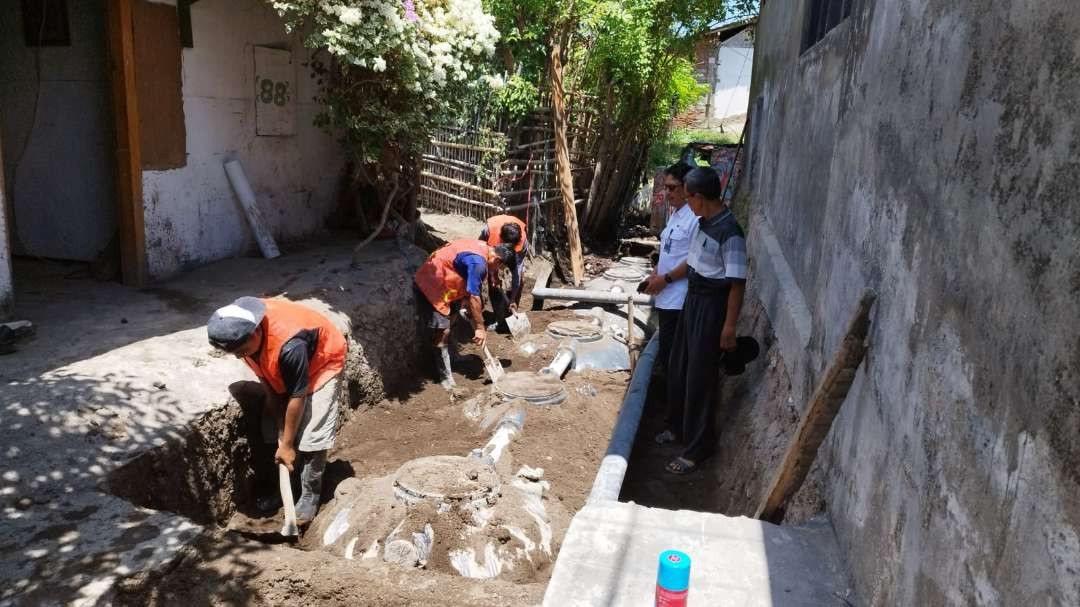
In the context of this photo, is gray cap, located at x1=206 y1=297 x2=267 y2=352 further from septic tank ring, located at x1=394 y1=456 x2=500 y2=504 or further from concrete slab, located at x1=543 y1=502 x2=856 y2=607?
concrete slab, located at x1=543 y1=502 x2=856 y2=607

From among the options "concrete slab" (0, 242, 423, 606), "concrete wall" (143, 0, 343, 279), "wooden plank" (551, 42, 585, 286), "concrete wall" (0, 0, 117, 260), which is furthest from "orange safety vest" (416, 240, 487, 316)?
"wooden plank" (551, 42, 585, 286)

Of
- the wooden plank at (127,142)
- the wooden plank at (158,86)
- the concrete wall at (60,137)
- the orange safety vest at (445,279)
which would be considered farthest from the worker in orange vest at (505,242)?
the concrete wall at (60,137)

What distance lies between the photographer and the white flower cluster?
644cm

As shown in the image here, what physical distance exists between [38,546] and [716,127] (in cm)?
2688

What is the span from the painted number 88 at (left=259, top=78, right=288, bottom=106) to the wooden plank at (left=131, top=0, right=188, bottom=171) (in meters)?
1.13

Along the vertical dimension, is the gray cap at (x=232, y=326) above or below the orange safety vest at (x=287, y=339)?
above

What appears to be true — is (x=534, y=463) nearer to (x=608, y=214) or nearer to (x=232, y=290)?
(x=232, y=290)

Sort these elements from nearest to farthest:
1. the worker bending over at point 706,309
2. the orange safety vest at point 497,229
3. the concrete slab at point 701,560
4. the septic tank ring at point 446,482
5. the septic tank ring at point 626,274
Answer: the concrete slab at point 701,560 → the septic tank ring at point 446,482 → the worker bending over at point 706,309 → the orange safety vest at point 497,229 → the septic tank ring at point 626,274

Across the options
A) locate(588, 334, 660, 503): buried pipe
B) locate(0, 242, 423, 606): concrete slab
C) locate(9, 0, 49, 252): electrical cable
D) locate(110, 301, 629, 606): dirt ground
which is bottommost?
locate(110, 301, 629, 606): dirt ground

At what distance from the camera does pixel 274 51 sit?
8.05 m

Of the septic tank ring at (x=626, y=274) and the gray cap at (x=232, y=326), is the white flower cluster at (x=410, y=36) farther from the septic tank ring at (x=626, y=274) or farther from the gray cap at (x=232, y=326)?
the septic tank ring at (x=626, y=274)

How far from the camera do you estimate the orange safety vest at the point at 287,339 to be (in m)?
4.41

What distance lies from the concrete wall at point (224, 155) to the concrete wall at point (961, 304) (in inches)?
236

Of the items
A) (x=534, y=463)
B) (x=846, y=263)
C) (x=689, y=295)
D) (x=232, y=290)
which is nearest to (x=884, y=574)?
(x=846, y=263)
